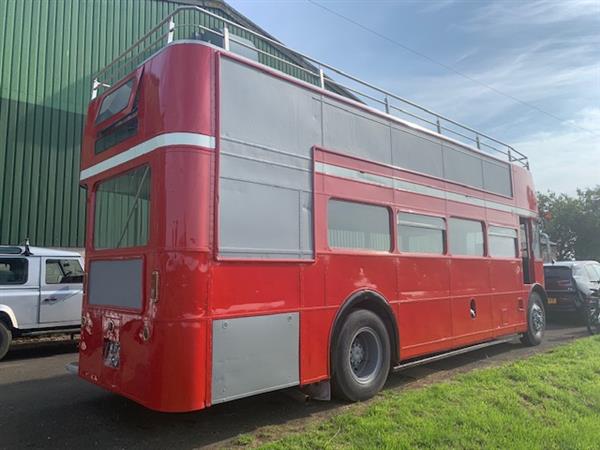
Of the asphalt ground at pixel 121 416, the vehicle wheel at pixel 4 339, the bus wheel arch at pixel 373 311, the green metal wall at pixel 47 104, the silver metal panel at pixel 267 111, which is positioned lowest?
the asphalt ground at pixel 121 416

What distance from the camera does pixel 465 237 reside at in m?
8.30

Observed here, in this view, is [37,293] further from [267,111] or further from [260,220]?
[267,111]

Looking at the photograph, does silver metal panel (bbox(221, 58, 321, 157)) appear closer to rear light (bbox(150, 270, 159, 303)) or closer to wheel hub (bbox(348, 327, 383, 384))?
rear light (bbox(150, 270, 159, 303))

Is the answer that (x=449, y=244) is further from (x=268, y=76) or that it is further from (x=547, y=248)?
(x=547, y=248)

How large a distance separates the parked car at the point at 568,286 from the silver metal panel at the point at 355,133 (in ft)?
31.3

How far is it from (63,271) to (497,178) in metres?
8.83

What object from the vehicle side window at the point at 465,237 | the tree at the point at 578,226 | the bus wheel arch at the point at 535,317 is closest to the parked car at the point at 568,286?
the bus wheel arch at the point at 535,317

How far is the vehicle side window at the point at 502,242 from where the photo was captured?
902 centimetres

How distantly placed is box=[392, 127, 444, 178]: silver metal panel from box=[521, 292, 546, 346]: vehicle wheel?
4.14 meters

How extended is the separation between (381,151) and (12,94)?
35.9ft

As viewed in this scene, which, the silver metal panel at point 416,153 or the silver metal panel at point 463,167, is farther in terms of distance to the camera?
the silver metal panel at point 463,167

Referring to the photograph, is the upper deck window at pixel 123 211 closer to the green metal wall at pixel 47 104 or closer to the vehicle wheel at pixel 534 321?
the vehicle wheel at pixel 534 321

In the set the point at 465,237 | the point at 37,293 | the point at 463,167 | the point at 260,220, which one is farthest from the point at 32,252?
the point at 463,167

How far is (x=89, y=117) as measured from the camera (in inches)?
241
